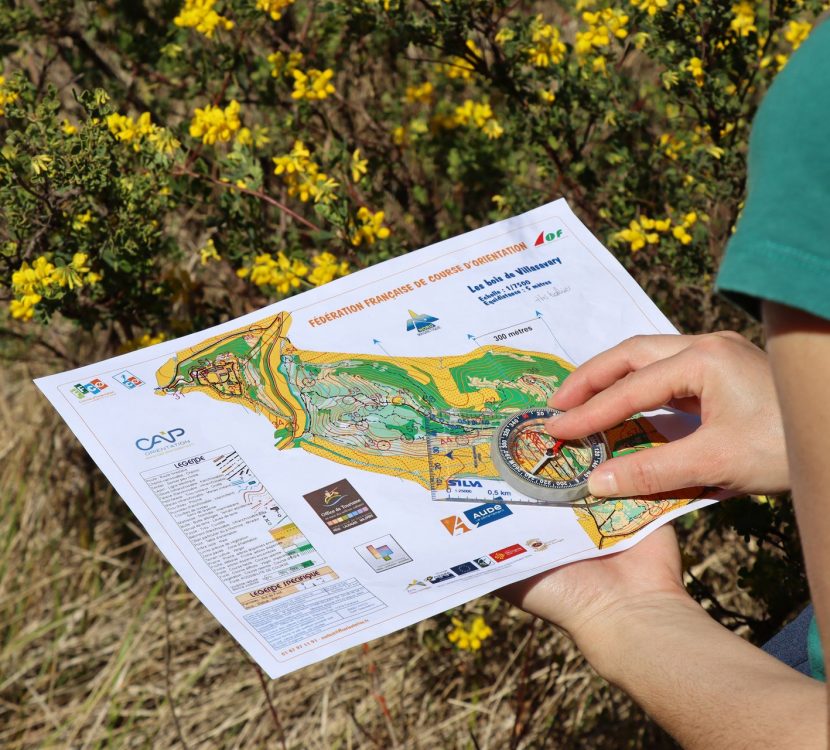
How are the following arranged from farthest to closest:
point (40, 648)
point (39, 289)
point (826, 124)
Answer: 1. point (40, 648)
2. point (39, 289)
3. point (826, 124)

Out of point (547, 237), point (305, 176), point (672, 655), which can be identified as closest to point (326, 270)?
point (305, 176)

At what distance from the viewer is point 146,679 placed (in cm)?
264

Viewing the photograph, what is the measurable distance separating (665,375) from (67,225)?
130cm

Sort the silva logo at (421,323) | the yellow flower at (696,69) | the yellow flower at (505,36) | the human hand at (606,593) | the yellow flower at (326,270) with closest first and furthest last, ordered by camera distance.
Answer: the human hand at (606,593) → the silva logo at (421,323) → the yellow flower at (326,270) → the yellow flower at (696,69) → the yellow flower at (505,36)

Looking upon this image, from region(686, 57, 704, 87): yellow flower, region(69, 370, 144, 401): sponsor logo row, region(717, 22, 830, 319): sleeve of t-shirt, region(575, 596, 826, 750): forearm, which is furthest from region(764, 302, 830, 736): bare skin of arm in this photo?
region(686, 57, 704, 87): yellow flower

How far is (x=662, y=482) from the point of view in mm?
1402

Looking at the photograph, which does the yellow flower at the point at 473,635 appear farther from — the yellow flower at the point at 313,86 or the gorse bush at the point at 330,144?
the yellow flower at the point at 313,86

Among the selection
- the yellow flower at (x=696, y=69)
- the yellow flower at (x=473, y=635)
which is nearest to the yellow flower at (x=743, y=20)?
the yellow flower at (x=696, y=69)

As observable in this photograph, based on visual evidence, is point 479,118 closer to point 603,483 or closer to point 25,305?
point 25,305

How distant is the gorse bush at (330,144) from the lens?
6.41 ft

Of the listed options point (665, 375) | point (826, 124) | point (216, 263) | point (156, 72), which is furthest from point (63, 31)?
point (826, 124)

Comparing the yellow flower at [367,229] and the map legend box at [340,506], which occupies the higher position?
the yellow flower at [367,229]

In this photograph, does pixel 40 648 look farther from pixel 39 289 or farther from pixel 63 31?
pixel 63 31

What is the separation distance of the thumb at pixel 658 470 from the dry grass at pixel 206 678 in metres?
1.00
